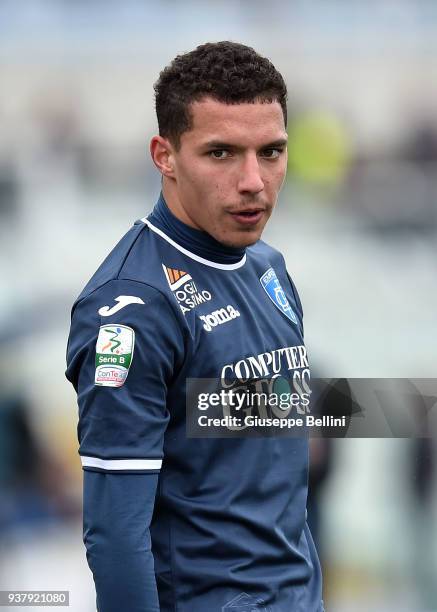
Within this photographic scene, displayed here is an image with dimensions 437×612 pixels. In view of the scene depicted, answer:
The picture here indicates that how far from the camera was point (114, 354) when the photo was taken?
1.80 m

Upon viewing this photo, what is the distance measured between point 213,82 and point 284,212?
2.11 metres

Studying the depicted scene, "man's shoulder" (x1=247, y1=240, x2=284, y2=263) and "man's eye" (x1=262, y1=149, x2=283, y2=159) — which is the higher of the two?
"man's eye" (x1=262, y1=149, x2=283, y2=159)

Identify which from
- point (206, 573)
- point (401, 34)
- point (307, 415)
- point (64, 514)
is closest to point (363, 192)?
point (401, 34)

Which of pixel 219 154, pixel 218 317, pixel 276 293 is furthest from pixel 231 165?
pixel 276 293

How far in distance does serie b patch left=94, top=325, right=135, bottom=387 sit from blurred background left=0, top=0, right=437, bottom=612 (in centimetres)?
215

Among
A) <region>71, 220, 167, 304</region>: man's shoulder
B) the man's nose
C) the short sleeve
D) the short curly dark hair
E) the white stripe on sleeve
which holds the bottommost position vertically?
the white stripe on sleeve

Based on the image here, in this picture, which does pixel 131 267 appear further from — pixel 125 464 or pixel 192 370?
pixel 125 464

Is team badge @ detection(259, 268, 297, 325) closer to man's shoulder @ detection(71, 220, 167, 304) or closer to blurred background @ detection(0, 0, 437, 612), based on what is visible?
man's shoulder @ detection(71, 220, 167, 304)

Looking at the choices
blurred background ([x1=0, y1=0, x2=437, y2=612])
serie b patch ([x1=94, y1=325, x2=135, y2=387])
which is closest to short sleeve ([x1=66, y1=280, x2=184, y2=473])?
serie b patch ([x1=94, y1=325, x2=135, y2=387])

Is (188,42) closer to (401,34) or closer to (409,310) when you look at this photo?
(401,34)

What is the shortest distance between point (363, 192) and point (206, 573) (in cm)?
232

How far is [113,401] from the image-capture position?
71.6 inches

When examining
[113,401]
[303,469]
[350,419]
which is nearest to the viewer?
[113,401]

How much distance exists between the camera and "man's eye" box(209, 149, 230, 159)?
6.32ft
